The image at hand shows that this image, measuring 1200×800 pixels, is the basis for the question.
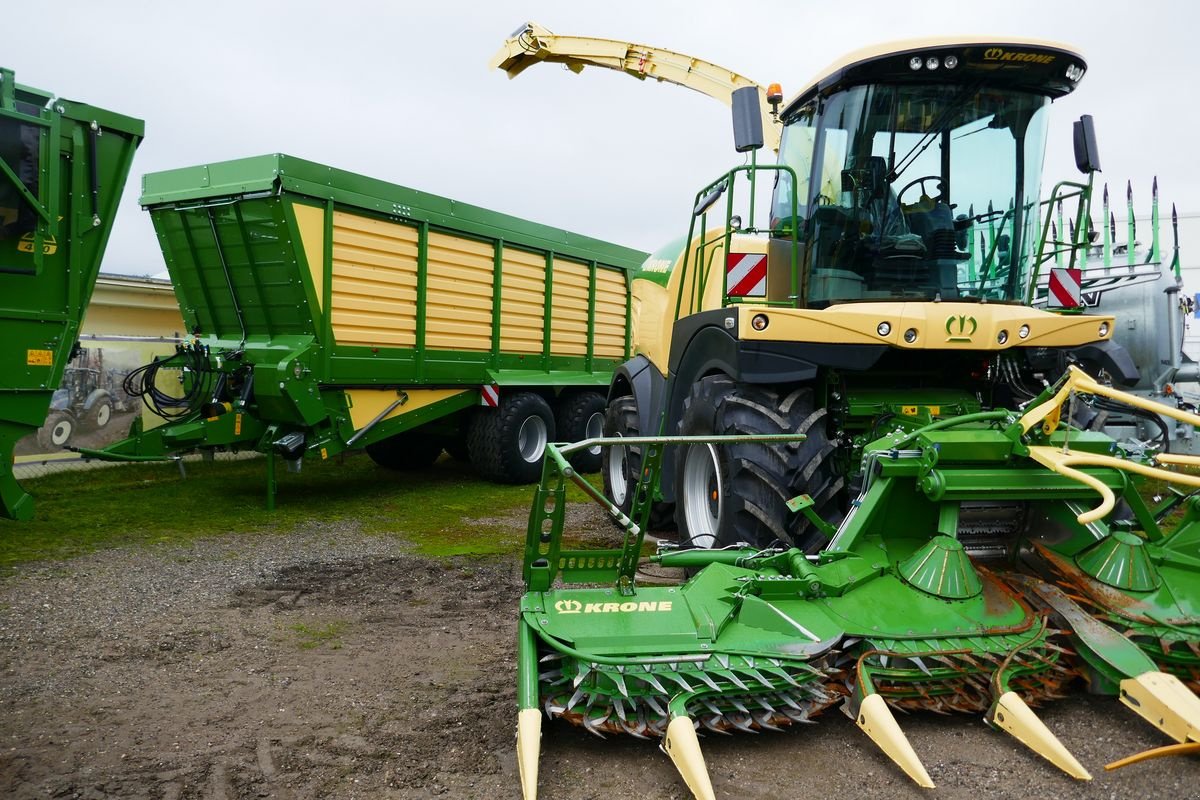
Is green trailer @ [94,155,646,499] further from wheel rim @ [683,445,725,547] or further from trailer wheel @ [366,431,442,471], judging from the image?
wheel rim @ [683,445,725,547]

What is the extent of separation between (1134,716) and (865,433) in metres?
1.64

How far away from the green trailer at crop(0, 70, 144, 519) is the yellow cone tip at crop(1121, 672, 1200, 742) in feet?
15.8

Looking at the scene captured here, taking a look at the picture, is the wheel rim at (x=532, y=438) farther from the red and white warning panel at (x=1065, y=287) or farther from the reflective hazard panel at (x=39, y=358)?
Result: the red and white warning panel at (x=1065, y=287)

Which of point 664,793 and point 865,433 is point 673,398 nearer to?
point 865,433

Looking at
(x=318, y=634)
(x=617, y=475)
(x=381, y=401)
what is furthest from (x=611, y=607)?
(x=381, y=401)

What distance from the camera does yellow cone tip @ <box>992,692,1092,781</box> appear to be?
102 inches

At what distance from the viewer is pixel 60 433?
28.3ft

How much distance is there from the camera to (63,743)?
296 cm

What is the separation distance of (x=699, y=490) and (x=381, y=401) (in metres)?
3.76

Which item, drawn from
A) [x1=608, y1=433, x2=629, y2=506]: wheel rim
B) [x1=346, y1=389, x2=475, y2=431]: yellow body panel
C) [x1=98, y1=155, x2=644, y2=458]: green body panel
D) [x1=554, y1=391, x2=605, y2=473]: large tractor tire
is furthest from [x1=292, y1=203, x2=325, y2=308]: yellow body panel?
[x1=554, y1=391, x2=605, y2=473]: large tractor tire

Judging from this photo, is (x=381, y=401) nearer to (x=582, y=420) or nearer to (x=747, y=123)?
(x=582, y=420)

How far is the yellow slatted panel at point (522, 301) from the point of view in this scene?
9.06 metres

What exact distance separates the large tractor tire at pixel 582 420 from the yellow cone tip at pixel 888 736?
23.2 feet

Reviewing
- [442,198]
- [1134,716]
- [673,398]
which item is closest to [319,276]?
[442,198]
